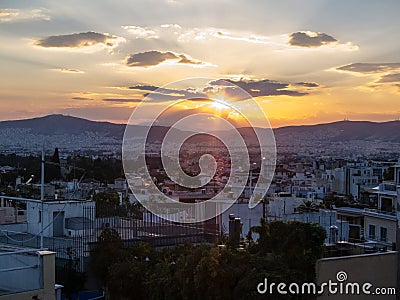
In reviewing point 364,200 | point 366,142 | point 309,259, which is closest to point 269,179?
point 364,200

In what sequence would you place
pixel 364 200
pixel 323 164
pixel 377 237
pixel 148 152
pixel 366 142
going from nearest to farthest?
pixel 377 237 → pixel 364 200 → pixel 148 152 → pixel 323 164 → pixel 366 142

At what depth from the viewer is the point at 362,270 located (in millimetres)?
8656

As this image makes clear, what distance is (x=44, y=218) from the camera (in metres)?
13.5

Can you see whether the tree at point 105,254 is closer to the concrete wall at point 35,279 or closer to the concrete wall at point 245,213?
the concrete wall at point 35,279

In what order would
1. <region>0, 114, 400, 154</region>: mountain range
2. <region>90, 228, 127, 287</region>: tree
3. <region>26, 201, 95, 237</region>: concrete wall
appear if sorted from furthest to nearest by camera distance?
<region>0, 114, 400, 154</region>: mountain range
<region>26, 201, 95, 237</region>: concrete wall
<region>90, 228, 127, 287</region>: tree

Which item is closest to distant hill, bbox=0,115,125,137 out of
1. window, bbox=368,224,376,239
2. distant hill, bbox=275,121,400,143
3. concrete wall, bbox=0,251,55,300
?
distant hill, bbox=275,121,400,143

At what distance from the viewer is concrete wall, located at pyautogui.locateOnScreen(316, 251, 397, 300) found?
27.2ft

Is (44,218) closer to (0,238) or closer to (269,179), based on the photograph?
(0,238)

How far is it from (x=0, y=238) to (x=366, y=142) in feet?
216

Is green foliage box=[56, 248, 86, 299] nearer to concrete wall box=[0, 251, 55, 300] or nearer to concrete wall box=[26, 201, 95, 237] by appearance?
concrete wall box=[26, 201, 95, 237]

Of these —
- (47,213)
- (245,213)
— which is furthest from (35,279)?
(245,213)

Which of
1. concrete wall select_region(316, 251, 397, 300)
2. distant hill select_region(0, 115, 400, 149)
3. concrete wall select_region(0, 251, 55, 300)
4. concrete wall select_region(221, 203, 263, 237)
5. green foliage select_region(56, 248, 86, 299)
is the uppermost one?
distant hill select_region(0, 115, 400, 149)

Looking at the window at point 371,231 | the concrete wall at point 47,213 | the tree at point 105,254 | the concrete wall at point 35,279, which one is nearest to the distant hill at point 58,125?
the window at point 371,231

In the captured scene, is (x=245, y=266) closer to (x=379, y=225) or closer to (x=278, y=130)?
(x=379, y=225)
